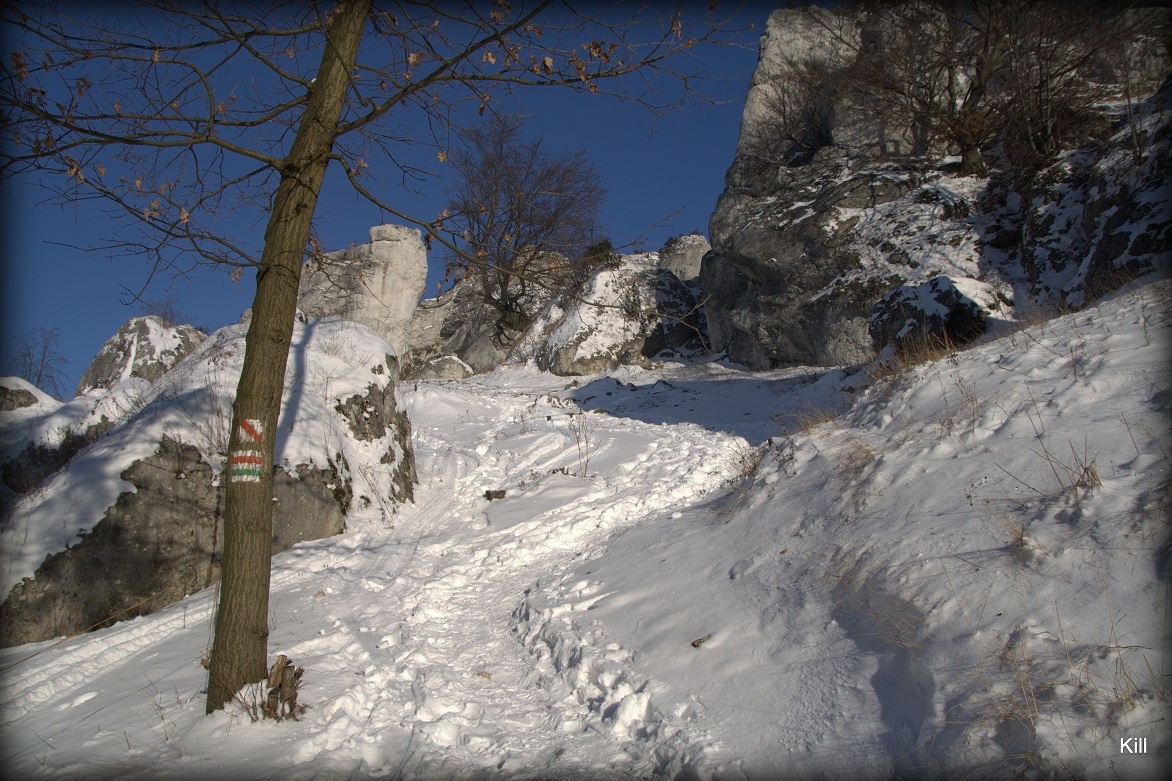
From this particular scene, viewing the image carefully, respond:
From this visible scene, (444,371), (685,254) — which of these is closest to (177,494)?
(444,371)

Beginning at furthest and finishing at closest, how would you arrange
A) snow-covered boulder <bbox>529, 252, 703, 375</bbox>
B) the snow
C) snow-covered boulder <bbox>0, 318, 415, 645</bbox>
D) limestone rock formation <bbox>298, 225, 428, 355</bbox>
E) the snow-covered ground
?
limestone rock formation <bbox>298, 225, 428, 355</bbox>, snow-covered boulder <bbox>529, 252, 703, 375</bbox>, the snow, snow-covered boulder <bbox>0, 318, 415, 645</bbox>, the snow-covered ground

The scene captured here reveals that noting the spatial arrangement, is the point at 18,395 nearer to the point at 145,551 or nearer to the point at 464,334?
the point at 145,551

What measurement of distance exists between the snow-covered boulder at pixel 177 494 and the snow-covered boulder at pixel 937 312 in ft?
23.0

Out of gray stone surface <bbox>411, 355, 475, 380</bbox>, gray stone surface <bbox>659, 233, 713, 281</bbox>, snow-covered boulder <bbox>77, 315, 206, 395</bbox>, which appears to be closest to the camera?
snow-covered boulder <bbox>77, 315, 206, 395</bbox>

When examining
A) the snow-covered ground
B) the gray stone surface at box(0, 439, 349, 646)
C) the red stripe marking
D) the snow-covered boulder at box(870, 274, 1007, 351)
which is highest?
the snow-covered boulder at box(870, 274, 1007, 351)

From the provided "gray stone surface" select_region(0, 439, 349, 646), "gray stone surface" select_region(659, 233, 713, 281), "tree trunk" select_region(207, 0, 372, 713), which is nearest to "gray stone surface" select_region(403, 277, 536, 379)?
"gray stone surface" select_region(659, 233, 713, 281)

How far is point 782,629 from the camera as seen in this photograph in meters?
3.45

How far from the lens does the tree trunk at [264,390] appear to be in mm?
3170

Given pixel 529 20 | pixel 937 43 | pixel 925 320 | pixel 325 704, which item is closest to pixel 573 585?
pixel 325 704

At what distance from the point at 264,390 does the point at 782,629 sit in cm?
300

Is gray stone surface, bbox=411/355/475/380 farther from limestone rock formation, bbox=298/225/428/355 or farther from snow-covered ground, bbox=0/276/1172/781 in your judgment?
snow-covered ground, bbox=0/276/1172/781

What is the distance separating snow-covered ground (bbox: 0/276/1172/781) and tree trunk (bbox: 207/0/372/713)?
337 millimetres

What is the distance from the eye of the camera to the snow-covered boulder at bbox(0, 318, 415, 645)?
4684 mm

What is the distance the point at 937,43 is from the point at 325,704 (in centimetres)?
1880
